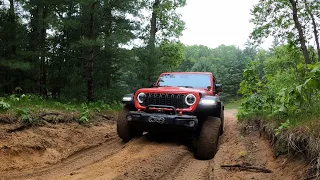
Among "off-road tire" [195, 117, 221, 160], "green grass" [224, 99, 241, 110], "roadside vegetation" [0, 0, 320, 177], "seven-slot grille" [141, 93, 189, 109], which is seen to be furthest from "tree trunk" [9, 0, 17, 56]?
"green grass" [224, 99, 241, 110]

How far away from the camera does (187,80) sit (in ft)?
27.3

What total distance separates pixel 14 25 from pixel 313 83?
15.9 m

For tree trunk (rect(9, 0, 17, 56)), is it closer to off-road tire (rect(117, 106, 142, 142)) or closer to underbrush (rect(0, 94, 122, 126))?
underbrush (rect(0, 94, 122, 126))

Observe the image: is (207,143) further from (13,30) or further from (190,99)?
(13,30)

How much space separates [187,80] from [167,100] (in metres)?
1.84

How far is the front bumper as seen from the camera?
6.12 meters

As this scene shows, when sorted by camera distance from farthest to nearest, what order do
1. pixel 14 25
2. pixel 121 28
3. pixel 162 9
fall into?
pixel 162 9 < pixel 14 25 < pixel 121 28

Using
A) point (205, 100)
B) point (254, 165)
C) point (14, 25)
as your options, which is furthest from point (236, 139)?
→ point (14, 25)

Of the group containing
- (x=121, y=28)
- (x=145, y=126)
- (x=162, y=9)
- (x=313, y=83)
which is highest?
(x=162, y=9)

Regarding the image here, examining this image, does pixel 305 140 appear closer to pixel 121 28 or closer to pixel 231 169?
pixel 231 169

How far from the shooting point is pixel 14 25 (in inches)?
636

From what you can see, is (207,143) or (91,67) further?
(91,67)

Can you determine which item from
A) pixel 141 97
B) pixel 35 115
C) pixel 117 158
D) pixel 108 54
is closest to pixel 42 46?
pixel 108 54

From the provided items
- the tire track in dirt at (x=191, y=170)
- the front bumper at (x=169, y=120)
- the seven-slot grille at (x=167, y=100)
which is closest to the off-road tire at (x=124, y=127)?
the seven-slot grille at (x=167, y=100)
